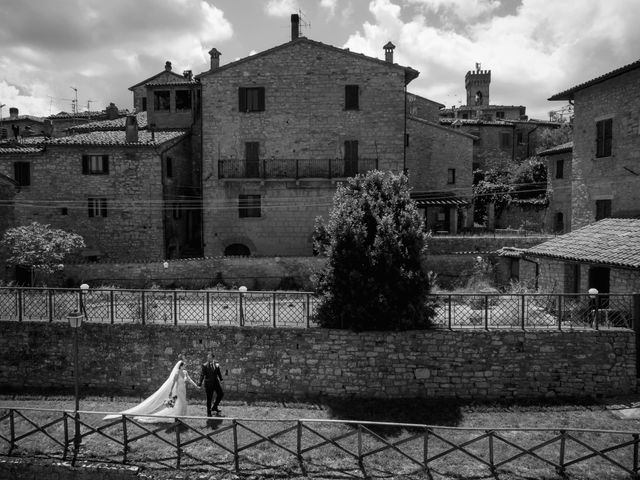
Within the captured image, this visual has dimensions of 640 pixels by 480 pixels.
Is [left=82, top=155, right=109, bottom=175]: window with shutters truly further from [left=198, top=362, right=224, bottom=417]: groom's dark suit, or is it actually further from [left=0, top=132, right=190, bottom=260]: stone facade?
[left=198, top=362, right=224, bottom=417]: groom's dark suit

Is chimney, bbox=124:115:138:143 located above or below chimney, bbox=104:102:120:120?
below

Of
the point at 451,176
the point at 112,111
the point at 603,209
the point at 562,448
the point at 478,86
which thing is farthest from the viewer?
the point at 478,86

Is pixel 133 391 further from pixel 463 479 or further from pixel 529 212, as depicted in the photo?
pixel 529 212

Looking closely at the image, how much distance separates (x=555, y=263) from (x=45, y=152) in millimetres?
25727

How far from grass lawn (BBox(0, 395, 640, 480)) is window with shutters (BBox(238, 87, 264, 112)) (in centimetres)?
1787

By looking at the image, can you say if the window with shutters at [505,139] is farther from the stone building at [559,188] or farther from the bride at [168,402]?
the bride at [168,402]

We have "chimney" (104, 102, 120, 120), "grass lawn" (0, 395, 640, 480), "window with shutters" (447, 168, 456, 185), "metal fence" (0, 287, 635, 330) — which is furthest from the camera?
"chimney" (104, 102, 120, 120)

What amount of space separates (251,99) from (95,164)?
364 inches

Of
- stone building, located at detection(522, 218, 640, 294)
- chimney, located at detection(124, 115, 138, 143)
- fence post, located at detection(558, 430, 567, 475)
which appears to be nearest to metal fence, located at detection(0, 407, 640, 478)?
fence post, located at detection(558, 430, 567, 475)

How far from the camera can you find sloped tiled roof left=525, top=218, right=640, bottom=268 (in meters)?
14.6

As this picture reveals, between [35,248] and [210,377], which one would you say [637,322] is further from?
[35,248]

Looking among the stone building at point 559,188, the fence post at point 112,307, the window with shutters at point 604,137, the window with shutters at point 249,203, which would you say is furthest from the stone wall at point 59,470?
the stone building at point 559,188

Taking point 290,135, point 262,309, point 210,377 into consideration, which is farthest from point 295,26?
point 210,377

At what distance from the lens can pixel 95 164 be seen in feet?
89.2
